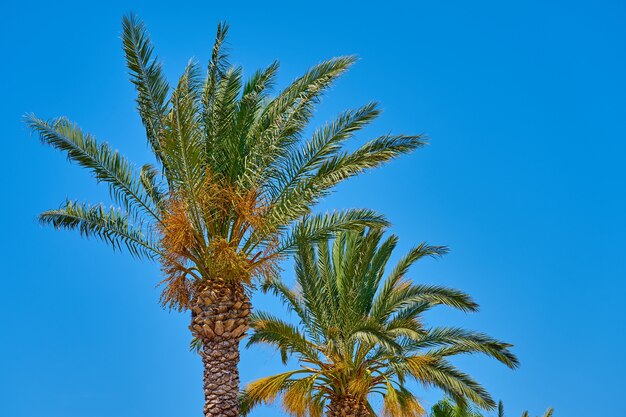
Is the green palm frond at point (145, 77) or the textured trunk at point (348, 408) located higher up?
the green palm frond at point (145, 77)

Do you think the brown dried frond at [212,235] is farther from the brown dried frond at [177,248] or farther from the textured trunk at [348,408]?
the textured trunk at [348,408]

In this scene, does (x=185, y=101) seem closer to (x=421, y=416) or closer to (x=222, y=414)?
(x=222, y=414)

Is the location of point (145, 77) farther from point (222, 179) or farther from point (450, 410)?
point (450, 410)

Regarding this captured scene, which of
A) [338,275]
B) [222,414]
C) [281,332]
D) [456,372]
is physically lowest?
[222,414]

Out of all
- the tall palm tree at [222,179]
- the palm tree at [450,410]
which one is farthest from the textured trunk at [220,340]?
the palm tree at [450,410]

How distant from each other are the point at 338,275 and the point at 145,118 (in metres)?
8.02

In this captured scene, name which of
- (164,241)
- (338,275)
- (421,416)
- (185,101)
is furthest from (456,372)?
(185,101)

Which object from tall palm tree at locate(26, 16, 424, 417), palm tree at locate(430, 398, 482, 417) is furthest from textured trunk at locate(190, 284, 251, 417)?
palm tree at locate(430, 398, 482, 417)

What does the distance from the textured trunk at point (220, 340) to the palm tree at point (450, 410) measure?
8050mm

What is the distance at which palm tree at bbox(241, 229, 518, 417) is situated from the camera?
23500 millimetres

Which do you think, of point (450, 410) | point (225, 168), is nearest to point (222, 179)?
point (225, 168)

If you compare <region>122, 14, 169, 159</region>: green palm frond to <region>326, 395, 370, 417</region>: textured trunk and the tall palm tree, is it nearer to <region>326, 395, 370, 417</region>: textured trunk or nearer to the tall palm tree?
the tall palm tree

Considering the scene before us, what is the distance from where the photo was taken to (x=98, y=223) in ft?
64.9

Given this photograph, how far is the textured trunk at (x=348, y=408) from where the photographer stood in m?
24.2
